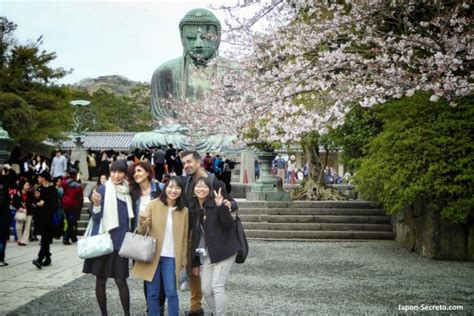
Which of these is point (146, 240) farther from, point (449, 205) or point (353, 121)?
point (353, 121)

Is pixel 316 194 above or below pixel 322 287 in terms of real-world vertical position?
above

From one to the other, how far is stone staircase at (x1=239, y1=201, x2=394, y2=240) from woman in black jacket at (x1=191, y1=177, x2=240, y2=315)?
7.51 m

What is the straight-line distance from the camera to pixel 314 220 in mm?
13289

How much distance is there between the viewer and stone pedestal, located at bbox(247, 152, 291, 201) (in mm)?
15109

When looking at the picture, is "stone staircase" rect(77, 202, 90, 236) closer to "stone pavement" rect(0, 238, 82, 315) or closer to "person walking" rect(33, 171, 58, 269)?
"stone pavement" rect(0, 238, 82, 315)

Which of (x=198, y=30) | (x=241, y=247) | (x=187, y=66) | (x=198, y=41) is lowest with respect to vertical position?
(x=241, y=247)

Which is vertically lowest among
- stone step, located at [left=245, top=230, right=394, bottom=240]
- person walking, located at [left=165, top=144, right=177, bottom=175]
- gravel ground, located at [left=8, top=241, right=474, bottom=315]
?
gravel ground, located at [left=8, top=241, right=474, bottom=315]

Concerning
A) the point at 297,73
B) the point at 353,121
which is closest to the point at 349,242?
the point at 353,121

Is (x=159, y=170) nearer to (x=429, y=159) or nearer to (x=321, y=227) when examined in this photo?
(x=321, y=227)

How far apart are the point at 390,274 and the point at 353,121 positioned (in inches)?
238

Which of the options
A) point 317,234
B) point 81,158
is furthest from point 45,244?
point 81,158

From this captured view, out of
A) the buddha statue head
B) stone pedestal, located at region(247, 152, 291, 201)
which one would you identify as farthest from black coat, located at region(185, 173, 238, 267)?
the buddha statue head

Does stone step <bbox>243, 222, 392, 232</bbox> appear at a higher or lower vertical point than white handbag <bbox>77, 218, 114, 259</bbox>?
lower

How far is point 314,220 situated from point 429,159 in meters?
4.44
